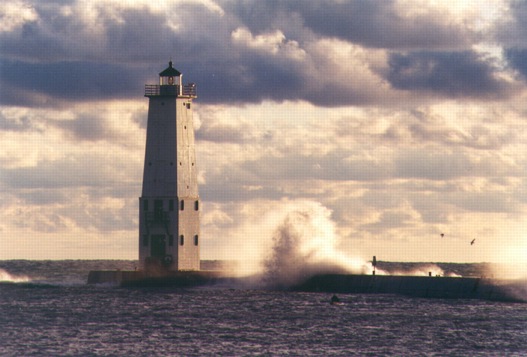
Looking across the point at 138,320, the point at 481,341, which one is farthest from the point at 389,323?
the point at 138,320

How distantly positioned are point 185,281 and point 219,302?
1032cm

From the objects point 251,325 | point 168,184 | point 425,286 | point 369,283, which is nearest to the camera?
point 251,325

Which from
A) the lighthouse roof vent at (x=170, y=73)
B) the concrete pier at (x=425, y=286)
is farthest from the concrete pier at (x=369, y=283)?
the lighthouse roof vent at (x=170, y=73)

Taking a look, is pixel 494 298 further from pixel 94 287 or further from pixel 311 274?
pixel 94 287

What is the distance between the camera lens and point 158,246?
100m

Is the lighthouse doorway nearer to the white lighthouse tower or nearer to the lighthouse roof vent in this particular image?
the white lighthouse tower

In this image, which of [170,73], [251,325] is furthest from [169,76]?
[251,325]

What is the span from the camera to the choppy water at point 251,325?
64062mm

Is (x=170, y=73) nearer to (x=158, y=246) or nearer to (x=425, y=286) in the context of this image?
(x=158, y=246)

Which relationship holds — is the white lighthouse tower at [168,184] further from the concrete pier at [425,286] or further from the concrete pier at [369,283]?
the concrete pier at [425,286]

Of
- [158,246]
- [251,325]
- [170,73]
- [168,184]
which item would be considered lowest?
[251,325]

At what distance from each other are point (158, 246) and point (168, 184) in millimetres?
4606

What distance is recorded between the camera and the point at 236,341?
66.8m

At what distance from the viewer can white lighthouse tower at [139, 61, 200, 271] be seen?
3910 inches
